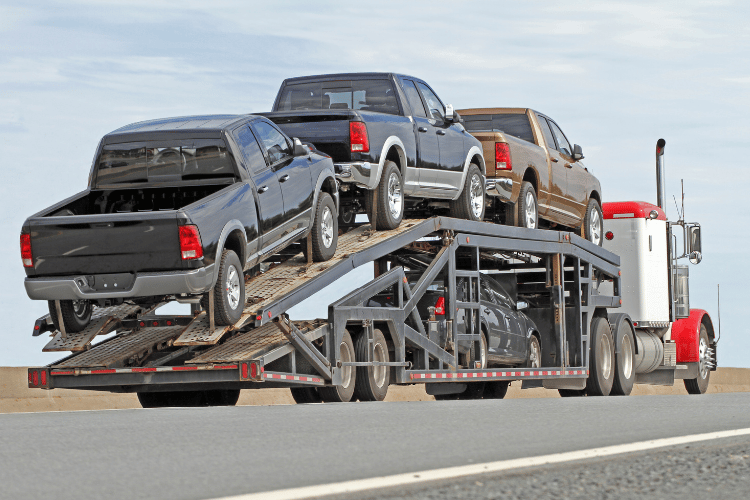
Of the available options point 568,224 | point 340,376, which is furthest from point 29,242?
point 568,224

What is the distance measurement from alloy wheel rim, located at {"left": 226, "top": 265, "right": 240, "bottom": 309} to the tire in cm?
301

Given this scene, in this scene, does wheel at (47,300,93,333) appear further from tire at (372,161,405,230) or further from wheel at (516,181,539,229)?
wheel at (516,181,539,229)

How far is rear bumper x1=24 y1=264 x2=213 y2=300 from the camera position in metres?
9.98

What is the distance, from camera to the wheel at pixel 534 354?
1633cm

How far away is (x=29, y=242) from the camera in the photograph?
34.0ft

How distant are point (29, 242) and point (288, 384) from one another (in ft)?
9.71

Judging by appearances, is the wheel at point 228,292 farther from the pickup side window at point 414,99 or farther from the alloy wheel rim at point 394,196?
the pickup side window at point 414,99

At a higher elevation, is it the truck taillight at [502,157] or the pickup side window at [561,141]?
the pickup side window at [561,141]

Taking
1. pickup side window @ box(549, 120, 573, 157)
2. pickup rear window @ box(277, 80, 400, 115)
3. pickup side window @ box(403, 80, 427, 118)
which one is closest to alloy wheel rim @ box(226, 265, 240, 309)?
pickup rear window @ box(277, 80, 400, 115)

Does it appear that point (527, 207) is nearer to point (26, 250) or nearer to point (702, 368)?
point (702, 368)

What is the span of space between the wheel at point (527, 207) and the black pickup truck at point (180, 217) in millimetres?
3967

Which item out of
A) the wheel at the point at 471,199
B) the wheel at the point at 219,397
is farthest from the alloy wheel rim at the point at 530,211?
the wheel at the point at 219,397

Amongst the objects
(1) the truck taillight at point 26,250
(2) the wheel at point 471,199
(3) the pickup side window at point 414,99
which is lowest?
(1) the truck taillight at point 26,250

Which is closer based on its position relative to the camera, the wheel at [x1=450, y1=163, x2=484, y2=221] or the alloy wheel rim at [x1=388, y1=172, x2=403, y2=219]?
the alloy wheel rim at [x1=388, y1=172, x2=403, y2=219]
